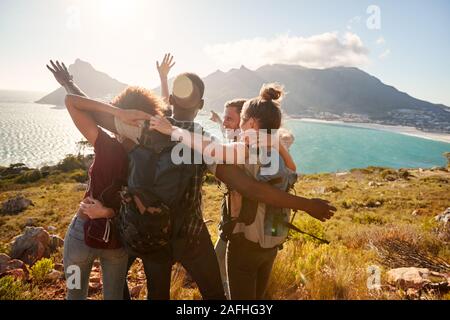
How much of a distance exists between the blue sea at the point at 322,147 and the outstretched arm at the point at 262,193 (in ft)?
255

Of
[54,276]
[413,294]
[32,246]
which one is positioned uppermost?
[413,294]

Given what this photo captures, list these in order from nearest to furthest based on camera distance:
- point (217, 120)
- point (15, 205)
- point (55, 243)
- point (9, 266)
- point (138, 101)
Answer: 1. point (138, 101)
2. point (217, 120)
3. point (9, 266)
4. point (55, 243)
5. point (15, 205)

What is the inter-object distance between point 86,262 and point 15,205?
2510 centimetres

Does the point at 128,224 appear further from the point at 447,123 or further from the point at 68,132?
the point at 447,123

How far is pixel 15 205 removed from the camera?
2227 centimetres

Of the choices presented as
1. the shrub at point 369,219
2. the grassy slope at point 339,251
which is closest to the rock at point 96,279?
the grassy slope at point 339,251

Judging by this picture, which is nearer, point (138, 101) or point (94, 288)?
point (138, 101)

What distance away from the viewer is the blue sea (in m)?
90.9

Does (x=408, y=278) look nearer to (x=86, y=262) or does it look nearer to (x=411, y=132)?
(x=86, y=262)

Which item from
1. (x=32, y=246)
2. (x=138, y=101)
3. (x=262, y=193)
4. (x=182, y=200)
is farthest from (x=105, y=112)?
(x=32, y=246)

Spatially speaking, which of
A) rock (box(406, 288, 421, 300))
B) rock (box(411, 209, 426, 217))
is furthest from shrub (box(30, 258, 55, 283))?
rock (box(411, 209, 426, 217))

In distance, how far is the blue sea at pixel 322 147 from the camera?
90.9 m

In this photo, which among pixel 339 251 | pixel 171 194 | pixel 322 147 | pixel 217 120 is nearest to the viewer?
pixel 171 194

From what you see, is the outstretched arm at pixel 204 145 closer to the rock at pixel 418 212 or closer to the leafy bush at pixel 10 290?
the leafy bush at pixel 10 290
